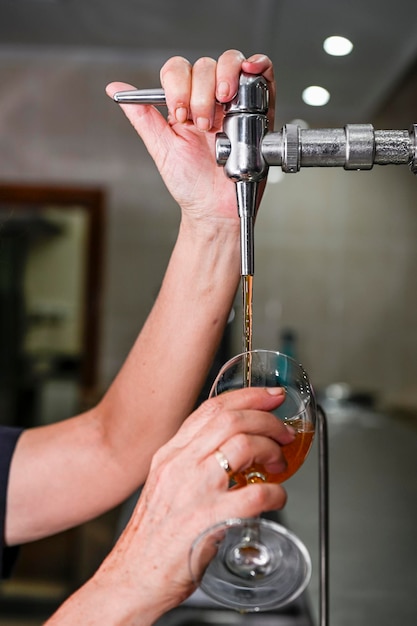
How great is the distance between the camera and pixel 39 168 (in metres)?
1.38

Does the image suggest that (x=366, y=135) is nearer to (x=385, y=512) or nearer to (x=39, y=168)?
(x=385, y=512)

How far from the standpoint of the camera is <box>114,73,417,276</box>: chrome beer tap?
0.51 m

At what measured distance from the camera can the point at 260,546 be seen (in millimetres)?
444

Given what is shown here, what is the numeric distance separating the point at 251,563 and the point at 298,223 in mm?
874

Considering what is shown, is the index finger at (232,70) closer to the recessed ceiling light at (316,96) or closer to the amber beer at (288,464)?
the amber beer at (288,464)

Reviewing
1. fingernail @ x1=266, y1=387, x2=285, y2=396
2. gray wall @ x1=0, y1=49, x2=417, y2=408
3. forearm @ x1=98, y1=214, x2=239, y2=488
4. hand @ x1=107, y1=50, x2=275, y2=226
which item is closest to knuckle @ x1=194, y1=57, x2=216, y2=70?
hand @ x1=107, y1=50, x2=275, y2=226

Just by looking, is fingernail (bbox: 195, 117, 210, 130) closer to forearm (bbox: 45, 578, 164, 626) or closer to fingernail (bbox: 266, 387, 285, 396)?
fingernail (bbox: 266, 387, 285, 396)

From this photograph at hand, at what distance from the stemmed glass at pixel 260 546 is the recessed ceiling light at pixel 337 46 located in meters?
0.63

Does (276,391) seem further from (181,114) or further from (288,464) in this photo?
(181,114)

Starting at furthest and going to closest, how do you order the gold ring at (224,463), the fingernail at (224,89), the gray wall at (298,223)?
the gray wall at (298,223), the fingernail at (224,89), the gold ring at (224,463)

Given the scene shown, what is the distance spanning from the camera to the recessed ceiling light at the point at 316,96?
0.96 m

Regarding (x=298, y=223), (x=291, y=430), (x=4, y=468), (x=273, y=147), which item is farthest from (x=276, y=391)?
(x=298, y=223)

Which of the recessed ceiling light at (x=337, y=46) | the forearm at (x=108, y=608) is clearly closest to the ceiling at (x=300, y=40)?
the recessed ceiling light at (x=337, y=46)

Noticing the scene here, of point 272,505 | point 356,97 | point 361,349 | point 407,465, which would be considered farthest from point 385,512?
point 272,505
